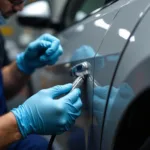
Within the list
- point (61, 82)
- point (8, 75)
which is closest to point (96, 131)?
point (61, 82)

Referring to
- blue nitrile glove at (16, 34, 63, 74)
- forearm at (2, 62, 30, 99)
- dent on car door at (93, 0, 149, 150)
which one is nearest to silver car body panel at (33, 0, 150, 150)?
dent on car door at (93, 0, 149, 150)

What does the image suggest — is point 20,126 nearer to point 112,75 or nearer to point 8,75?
point 112,75

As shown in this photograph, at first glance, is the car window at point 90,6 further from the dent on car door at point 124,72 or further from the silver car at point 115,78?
the dent on car door at point 124,72

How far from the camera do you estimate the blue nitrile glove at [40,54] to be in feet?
5.10

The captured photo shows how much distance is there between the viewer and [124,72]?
0.91 metres

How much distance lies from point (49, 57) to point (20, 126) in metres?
0.50

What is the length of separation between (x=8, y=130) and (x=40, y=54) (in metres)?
0.63

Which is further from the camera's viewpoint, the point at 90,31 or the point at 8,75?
the point at 8,75

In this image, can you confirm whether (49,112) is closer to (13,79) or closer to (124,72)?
(124,72)

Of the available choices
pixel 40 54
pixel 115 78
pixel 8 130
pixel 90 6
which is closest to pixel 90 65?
pixel 115 78

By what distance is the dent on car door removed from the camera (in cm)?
87

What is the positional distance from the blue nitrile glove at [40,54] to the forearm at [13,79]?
0.17 ft

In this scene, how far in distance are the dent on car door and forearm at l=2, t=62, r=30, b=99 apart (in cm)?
93

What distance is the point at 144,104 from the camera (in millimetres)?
931
